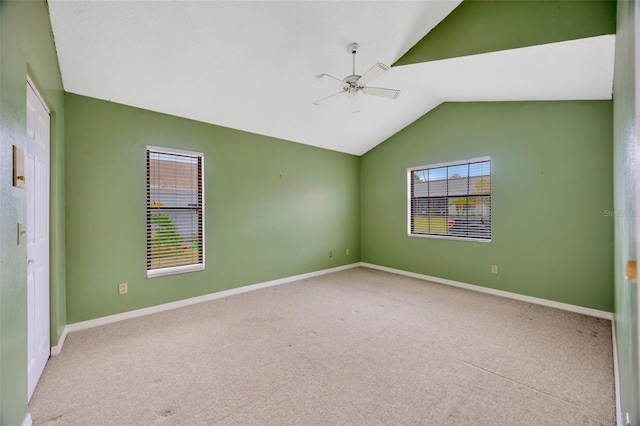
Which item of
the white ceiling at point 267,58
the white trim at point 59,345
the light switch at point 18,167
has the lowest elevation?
the white trim at point 59,345

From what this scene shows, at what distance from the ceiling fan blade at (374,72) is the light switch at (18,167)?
2454 millimetres

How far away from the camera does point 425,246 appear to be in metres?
4.86

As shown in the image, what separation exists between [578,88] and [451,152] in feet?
5.44

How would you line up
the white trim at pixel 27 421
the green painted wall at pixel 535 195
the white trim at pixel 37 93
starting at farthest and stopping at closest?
the green painted wall at pixel 535 195
the white trim at pixel 37 93
the white trim at pixel 27 421

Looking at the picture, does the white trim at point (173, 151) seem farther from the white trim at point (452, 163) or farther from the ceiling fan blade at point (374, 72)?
the white trim at point (452, 163)

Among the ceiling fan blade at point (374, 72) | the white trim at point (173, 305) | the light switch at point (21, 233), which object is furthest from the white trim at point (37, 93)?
the ceiling fan blade at point (374, 72)

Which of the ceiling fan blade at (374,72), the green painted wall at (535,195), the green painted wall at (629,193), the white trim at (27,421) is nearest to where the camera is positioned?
the green painted wall at (629,193)

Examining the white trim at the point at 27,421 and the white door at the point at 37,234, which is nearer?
the white trim at the point at 27,421

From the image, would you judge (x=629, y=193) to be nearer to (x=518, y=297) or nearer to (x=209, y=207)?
(x=518, y=297)

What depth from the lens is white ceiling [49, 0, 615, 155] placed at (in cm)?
223

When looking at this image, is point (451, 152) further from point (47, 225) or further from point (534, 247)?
point (47, 225)

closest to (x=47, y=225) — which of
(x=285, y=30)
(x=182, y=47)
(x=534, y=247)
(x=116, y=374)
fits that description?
(x=116, y=374)

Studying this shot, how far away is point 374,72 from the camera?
2.53 m

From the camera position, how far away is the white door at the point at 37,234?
6.31 ft
